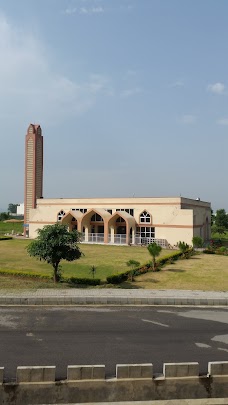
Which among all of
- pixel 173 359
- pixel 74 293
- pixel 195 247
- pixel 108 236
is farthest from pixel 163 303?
pixel 108 236

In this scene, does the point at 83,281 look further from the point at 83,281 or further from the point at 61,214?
the point at 61,214

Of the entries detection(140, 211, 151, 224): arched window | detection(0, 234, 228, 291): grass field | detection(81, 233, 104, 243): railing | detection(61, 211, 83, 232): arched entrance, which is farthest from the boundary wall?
detection(61, 211, 83, 232): arched entrance

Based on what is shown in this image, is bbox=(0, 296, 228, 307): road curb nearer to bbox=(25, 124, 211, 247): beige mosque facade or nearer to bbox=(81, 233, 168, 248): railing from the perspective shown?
bbox=(25, 124, 211, 247): beige mosque facade

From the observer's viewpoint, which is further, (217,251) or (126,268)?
(217,251)

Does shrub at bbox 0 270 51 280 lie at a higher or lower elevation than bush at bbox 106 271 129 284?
higher

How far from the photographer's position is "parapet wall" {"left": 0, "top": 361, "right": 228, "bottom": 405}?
7.89 m

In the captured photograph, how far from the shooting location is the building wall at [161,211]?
145ft

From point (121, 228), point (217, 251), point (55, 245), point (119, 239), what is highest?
point (121, 228)

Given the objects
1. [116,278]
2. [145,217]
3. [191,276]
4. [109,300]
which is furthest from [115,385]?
[145,217]

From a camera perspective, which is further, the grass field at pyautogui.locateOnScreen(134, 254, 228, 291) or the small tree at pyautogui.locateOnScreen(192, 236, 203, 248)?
the small tree at pyautogui.locateOnScreen(192, 236, 203, 248)

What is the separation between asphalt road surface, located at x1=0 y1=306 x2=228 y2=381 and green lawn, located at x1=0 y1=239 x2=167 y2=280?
9.99 meters

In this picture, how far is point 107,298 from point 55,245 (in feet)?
23.0

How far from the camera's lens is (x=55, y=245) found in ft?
68.6

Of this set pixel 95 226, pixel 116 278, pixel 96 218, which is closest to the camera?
pixel 116 278
